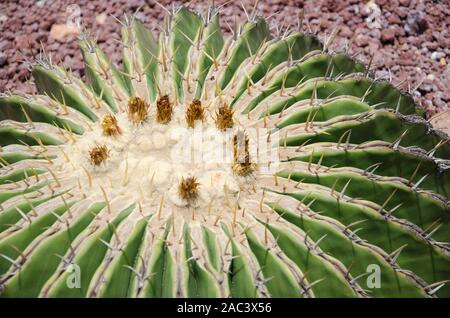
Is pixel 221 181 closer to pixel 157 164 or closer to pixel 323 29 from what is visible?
pixel 157 164

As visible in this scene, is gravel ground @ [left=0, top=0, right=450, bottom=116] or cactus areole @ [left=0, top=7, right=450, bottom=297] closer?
cactus areole @ [left=0, top=7, right=450, bottom=297]

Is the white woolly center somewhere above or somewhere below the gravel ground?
below

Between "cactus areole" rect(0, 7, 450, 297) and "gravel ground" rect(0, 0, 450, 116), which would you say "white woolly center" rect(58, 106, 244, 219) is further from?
"gravel ground" rect(0, 0, 450, 116)

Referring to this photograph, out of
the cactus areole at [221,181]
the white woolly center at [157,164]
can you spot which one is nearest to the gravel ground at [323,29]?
the cactus areole at [221,181]

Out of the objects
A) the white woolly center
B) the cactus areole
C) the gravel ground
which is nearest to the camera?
the cactus areole

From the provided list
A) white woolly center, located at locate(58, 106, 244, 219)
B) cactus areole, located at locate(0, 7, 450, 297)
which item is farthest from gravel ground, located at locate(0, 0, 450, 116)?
white woolly center, located at locate(58, 106, 244, 219)

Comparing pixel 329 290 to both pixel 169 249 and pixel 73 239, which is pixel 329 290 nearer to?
pixel 169 249
